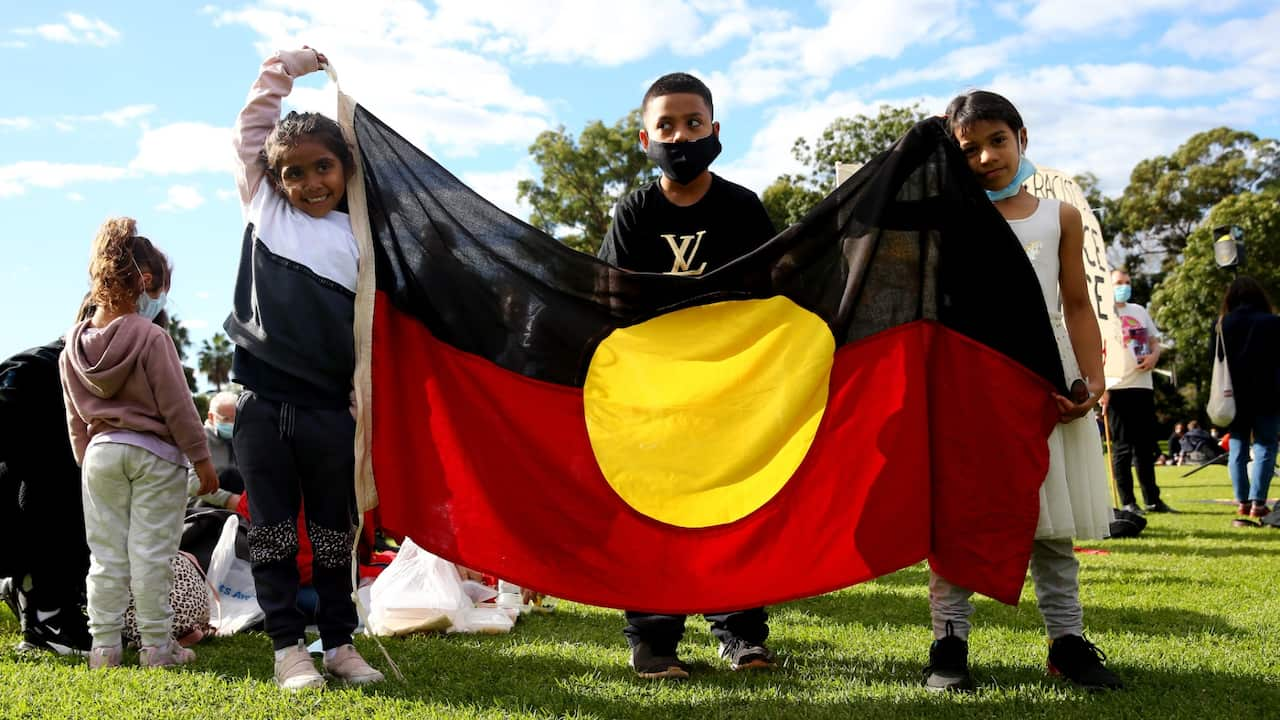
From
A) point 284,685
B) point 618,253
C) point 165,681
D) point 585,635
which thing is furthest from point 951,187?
point 165,681

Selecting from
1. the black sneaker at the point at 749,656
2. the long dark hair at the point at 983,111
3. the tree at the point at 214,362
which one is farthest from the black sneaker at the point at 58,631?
the tree at the point at 214,362

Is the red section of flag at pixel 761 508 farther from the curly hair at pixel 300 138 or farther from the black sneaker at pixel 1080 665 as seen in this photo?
the curly hair at pixel 300 138

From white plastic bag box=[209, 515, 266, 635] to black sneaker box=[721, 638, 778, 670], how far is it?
244cm

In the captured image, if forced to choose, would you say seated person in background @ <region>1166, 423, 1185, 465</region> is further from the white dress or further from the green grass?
the white dress

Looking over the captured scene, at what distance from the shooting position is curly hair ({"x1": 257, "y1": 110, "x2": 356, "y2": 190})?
3.55 metres

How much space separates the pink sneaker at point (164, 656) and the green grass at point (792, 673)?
0.08m

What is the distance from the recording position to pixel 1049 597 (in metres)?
3.42

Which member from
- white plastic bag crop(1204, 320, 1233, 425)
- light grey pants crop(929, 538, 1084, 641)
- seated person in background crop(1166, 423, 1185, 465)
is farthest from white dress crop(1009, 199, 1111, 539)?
seated person in background crop(1166, 423, 1185, 465)

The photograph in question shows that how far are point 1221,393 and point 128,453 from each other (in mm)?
8280

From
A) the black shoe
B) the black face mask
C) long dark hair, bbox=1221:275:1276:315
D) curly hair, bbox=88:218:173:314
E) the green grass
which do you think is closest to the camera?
the green grass

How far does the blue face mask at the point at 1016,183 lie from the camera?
3.49 metres

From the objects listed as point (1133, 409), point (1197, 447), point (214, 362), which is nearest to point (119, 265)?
point (1133, 409)

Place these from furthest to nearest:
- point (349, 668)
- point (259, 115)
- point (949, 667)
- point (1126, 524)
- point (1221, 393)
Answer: point (1221, 393) < point (1126, 524) < point (259, 115) < point (349, 668) < point (949, 667)

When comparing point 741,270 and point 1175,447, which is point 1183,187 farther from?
point 741,270
